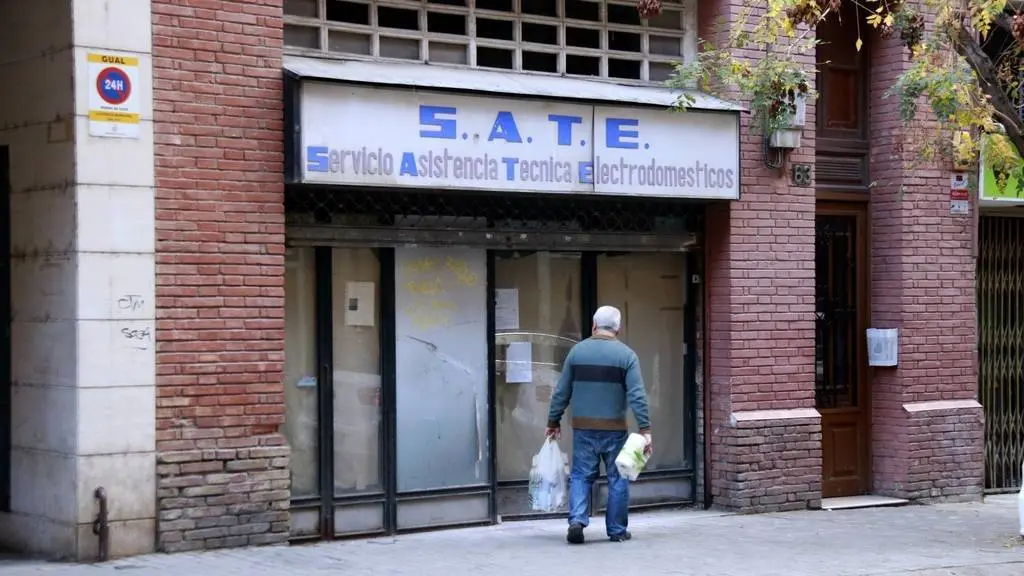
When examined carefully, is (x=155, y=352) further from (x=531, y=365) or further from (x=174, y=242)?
(x=531, y=365)

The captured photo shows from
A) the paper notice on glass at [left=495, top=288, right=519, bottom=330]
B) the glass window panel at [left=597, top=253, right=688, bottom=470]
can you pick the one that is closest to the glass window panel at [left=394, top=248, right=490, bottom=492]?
the paper notice on glass at [left=495, top=288, right=519, bottom=330]

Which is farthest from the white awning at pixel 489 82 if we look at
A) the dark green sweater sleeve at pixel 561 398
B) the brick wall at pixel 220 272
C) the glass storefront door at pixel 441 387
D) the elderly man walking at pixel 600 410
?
the dark green sweater sleeve at pixel 561 398

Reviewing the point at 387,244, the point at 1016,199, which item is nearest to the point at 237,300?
the point at 387,244

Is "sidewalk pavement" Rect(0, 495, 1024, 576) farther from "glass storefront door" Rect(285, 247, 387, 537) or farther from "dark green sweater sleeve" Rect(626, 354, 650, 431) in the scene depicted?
"dark green sweater sleeve" Rect(626, 354, 650, 431)

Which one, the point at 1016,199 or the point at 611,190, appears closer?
the point at 611,190

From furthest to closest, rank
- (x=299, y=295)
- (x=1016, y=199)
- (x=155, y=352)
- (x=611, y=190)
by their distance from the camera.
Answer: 1. (x=1016, y=199)
2. (x=611, y=190)
3. (x=299, y=295)
4. (x=155, y=352)

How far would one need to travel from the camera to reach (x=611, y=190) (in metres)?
11.8

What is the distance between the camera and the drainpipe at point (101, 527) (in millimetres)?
9531

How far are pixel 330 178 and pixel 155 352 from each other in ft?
5.69

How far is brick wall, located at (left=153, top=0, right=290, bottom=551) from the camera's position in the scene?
32.6 feet

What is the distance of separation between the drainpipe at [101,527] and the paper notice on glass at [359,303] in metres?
2.46

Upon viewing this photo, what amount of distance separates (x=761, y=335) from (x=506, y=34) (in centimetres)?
349

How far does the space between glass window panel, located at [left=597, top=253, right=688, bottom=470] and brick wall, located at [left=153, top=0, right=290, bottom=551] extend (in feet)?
11.4

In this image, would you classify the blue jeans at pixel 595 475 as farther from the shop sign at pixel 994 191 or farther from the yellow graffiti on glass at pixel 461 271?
the shop sign at pixel 994 191
